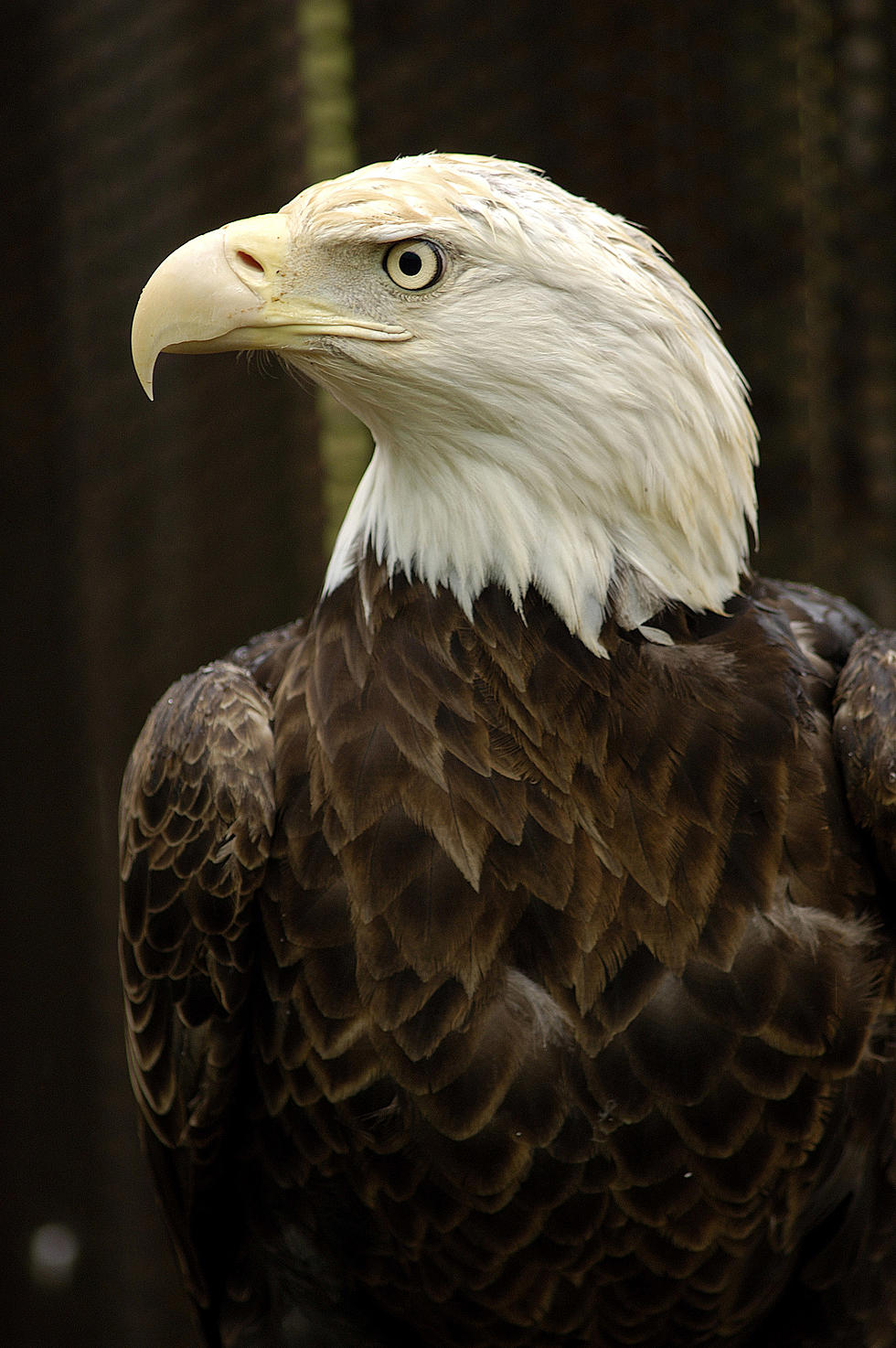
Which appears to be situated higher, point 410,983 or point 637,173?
point 637,173

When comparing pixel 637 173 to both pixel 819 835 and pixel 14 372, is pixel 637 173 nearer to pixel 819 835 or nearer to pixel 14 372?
pixel 14 372

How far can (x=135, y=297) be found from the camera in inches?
115

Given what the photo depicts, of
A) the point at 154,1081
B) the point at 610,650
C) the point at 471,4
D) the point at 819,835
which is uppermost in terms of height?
the point at 471,4

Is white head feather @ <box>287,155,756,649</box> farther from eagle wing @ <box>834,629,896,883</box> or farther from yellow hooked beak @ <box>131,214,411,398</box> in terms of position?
eagle wing @ <box>834,629,896,883</box>

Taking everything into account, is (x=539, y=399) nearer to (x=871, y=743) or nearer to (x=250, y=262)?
(x=250, y=262)

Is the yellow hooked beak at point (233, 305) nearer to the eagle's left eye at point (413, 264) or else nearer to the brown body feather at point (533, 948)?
the eagle's left eye at point (413, 264)

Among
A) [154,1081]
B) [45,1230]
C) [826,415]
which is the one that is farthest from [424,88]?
[45,1230]

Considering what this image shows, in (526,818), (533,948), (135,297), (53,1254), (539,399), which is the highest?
(135,297)

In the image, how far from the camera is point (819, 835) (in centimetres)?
190

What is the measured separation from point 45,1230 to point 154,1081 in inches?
54.8

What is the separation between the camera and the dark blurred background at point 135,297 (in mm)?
2912

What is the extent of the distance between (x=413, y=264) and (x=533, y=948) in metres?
0.95

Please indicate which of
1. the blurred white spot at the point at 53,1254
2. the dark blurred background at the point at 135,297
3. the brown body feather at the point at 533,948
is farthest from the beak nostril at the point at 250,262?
the blurred white spot at the point at 53,1254

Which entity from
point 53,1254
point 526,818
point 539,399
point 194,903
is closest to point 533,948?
point 526,818
